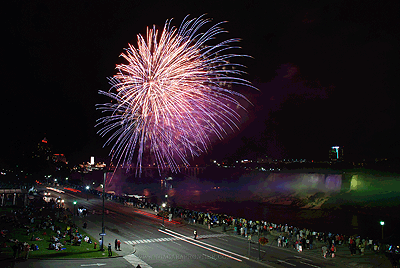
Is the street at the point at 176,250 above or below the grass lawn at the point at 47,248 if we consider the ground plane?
below

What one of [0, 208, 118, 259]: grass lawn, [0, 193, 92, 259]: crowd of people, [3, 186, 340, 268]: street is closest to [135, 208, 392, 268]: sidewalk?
[3, 186, 340, 268]: street

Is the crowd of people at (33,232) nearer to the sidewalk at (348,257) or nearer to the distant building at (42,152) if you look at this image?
the sidewalk at (348,257)

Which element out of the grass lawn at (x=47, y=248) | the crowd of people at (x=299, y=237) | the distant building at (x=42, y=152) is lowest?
the crowd of people at (x=299, y=237)

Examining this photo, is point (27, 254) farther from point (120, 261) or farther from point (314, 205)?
point (314, 205)

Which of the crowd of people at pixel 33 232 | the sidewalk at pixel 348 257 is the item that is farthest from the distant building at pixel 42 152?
the sidewalk at pixel 348 257

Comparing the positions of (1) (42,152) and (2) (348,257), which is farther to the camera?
(1) (42,152)

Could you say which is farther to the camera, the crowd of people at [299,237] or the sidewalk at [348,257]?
the crowd of people at [299,237]

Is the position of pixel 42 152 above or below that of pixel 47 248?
above

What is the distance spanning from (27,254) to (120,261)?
636 centimetres

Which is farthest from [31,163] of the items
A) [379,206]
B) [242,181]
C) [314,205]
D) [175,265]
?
[242,181]

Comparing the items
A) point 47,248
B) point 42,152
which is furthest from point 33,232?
point 42,152

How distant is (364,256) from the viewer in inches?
974

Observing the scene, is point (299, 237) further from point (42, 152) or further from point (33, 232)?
point (42, 152)

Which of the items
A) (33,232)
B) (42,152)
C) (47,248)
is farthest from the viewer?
(42,152)
